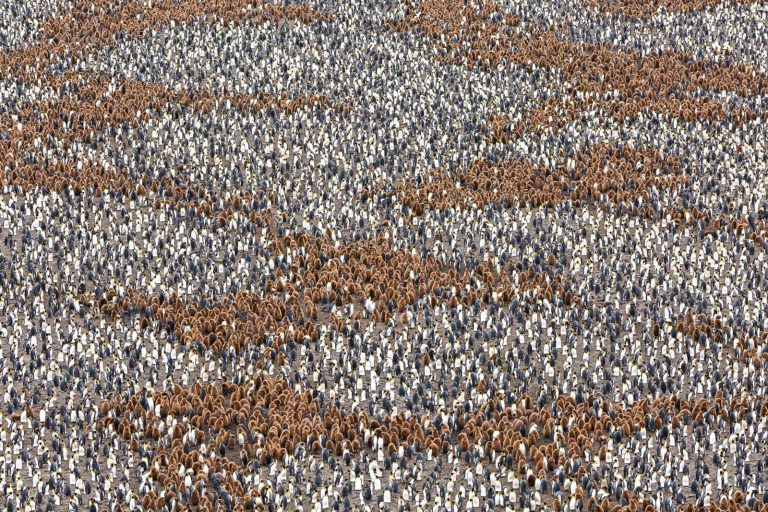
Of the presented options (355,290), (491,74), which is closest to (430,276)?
(355,290)

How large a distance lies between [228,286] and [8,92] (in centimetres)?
2122

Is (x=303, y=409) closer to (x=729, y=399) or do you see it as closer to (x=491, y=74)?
(x=729, y=399)

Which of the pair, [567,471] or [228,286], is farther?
[228,286]

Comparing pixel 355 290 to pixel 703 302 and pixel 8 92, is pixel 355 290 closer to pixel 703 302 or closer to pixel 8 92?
pixel 703 302

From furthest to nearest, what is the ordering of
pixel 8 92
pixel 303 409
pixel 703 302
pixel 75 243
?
pixel 8 92 < pixel 75 243 < pixel 703 302 < pixel 303 409

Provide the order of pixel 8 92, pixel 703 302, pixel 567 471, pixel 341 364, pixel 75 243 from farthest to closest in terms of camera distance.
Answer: pixel 8 92, pixel 75 243, pixel 703 302, pixel 341 364, pixel 567 471

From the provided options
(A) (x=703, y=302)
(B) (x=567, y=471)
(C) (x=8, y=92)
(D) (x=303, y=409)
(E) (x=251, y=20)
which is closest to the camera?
(B) (x=567, y=471)

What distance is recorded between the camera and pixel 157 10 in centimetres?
6500

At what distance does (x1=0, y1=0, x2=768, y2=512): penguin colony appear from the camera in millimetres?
29406

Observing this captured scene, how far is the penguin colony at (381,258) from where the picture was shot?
96.5 feet

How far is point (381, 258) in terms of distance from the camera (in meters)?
39.8

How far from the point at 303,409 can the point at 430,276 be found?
27.9 ft

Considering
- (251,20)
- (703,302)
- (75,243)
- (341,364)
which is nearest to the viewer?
(341,364)

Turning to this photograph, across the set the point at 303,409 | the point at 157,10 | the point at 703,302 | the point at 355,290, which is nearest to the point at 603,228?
the point at 703,302
